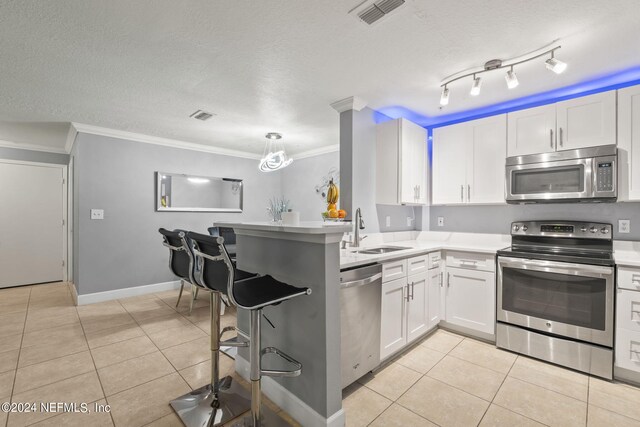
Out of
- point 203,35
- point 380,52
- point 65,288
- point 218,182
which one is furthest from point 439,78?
point 65,288

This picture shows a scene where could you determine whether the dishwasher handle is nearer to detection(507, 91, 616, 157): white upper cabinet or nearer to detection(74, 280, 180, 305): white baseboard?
detection(507, 91, 616, 157): white upper cabinet

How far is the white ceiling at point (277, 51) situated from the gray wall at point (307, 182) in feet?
6.91

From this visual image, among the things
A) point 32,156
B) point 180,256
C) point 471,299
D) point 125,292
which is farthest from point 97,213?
point 471,299

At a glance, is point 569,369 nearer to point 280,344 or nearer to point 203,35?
point 280,344

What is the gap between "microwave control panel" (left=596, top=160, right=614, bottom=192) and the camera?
7.68ft

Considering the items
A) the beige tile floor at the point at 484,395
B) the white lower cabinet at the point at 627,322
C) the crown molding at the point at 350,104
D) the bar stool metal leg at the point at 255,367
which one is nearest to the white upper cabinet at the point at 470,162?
the crown molding at the point at 350,104

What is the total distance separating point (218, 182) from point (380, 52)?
3909 millimetres

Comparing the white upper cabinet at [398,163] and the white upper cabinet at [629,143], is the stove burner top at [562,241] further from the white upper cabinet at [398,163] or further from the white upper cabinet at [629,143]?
the white upper cabinet at [398,163]

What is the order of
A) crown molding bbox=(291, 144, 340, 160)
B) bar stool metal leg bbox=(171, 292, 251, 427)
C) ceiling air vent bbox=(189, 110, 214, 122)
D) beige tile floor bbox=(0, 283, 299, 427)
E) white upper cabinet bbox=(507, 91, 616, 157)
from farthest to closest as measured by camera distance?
1. crown molding bbox=(291, 144, 340, 160)
2. ceiling air vent bbox=(189, 110, 214, 122)
3. white upper cabinet bbox=(507, 91, 616, 157)
4. beige tile floor bbox=(0, 283, 299, 427)
5. bar stool metal leg bbox=(171, 292, 251, 427)

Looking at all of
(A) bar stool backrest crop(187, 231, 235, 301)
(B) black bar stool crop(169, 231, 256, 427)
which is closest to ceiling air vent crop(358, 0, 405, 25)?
(A) bar stool backrest crop(187, 231, 235, 301)

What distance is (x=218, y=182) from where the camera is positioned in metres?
5.24

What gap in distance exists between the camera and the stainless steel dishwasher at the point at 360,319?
187 centimetres

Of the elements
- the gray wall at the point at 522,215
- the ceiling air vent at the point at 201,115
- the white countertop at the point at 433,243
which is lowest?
the white countertop at the point at 433,243

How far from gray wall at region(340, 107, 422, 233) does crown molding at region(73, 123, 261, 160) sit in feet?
9.61
